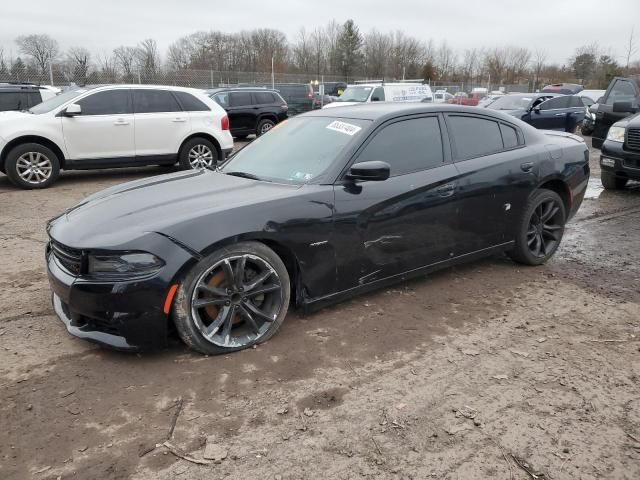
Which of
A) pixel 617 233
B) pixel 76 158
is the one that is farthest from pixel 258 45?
pixel 617 233

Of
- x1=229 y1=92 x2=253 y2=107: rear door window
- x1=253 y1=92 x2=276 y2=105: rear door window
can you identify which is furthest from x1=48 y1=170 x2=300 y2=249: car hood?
x1=253 y1=92 x2=276 y2=105: rear door window

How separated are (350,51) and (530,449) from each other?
221ft

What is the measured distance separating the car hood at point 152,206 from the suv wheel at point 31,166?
18.1 ft

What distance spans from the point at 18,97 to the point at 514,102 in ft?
43.9

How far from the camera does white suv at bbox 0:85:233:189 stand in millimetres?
8500

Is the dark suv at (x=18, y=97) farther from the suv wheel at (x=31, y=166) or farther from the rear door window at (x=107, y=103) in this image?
the rear door window at (x=107, y=103)

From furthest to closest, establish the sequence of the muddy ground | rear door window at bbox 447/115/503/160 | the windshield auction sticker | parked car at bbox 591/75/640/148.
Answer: parked car at bbox 591/75/640/148 < rear door window at bbox 447/115/503/160 < the windshield auction sticker < the muddy ground

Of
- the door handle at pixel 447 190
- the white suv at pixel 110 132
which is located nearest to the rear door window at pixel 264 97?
the white suv at pixel 110 132

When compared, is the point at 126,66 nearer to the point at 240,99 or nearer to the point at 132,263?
the point at 240,99

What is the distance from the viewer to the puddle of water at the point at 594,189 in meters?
8.74

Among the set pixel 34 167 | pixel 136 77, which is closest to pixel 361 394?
pixel 34 167

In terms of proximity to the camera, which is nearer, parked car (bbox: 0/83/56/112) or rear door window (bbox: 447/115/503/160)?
rear door window (bbox: 447/115/503/160)

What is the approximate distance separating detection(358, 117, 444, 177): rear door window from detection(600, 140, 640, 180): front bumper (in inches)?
221

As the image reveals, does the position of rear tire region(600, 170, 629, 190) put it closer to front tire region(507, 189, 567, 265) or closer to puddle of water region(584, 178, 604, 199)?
puddle of water region(584, 178, 604, 199)
